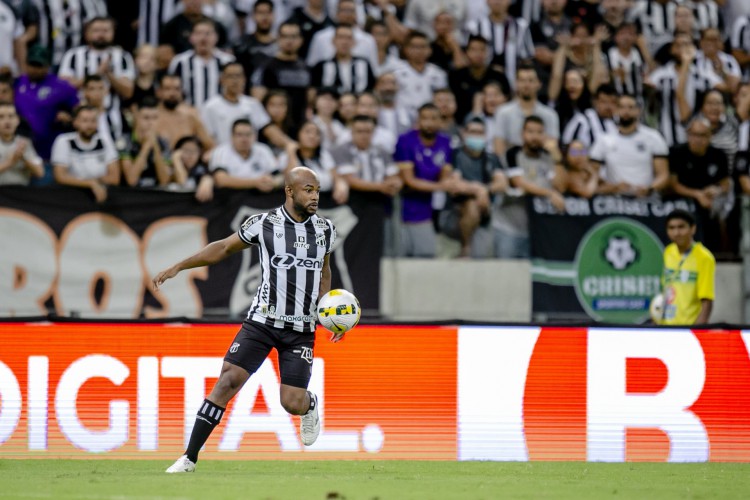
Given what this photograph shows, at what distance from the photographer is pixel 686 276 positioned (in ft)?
45.3

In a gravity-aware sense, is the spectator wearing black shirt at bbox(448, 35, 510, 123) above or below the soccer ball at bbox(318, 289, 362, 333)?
above

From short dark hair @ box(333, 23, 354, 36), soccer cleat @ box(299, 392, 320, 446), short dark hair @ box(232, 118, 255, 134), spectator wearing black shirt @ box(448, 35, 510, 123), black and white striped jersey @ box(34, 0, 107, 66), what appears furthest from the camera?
spectator wearing black shirt @ box(448, 35, 510, 123)

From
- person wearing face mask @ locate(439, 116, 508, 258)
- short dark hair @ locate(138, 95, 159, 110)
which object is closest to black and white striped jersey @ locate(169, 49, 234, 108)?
short dark hair @ locate(138, 95, 159, 110)

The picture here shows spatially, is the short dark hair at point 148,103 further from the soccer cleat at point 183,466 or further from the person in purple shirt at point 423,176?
the soccer cleat at point 183,466

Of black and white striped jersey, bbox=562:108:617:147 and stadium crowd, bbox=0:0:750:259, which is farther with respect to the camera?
black and white striped jersey, bbox=562:108:617:147

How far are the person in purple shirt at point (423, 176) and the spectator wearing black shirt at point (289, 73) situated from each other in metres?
1.68

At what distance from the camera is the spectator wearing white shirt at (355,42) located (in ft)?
57.3

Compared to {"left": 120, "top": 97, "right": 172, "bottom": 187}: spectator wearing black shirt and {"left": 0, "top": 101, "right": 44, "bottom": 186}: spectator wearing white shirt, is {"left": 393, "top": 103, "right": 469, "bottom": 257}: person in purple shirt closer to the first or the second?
{"left": 120, "top": 97, "right": 172, "bottom": 187}: spectator wearing black shirt

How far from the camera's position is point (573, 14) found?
19.3 meters

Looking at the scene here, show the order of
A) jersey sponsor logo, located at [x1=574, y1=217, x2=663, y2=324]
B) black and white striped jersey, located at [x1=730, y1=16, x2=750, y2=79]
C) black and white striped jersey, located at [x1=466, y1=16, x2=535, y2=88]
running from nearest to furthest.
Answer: jersey sponsor logo, located at [x1=574, y1=217, x2=663, y2=324] → black and white striped jersey, located at [x1=466, y1=16, x2=535, y2=88] → black and white striped jersey, located at [x1=730, y1=16, x2=750, y2=79]

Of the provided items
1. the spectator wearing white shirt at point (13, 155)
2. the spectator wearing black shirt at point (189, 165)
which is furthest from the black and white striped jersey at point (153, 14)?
the spectator wearing white shirt at point (13, 155)

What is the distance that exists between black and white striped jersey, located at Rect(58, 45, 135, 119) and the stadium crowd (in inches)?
1.0

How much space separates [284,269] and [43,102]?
6702 millimetres

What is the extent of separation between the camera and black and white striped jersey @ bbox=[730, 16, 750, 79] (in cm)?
1991
